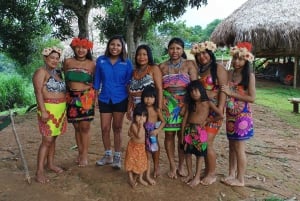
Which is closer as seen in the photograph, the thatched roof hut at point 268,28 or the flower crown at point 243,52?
the flower crown at point 243,52

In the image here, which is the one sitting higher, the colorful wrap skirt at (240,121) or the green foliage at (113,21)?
the green foliage at (113,21)

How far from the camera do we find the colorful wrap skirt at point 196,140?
12.5 feet

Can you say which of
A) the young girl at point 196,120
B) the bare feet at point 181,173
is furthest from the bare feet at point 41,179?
the young girl at point 196,120

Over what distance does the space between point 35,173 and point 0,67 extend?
3463cm

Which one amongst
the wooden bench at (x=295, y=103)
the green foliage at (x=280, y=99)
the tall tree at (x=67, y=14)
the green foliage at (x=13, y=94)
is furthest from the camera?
the green foliage at (x=13, y=94)

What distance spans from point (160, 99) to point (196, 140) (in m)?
0.59

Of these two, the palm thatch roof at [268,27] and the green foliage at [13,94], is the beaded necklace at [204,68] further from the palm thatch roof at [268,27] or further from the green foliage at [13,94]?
the green foliage at [13,94]

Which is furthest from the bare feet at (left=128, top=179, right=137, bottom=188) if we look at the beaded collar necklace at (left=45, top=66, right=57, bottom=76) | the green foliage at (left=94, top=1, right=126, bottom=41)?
the green foliage at (left=94, top=1, right=126, bottom=41)

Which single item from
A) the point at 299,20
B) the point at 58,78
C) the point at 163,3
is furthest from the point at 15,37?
the point at 299,20

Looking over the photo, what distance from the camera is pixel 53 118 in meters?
4.02

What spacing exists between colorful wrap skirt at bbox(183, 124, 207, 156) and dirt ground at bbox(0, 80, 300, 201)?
41cm

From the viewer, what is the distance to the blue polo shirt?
13.7ft

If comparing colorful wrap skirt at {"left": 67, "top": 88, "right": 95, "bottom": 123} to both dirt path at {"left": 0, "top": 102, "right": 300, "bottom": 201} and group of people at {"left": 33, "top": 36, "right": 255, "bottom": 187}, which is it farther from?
dirt path at {"left": 0, "top": 102, "right": 300, "bottom": 201}

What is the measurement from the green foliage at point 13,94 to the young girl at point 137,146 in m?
15.7
